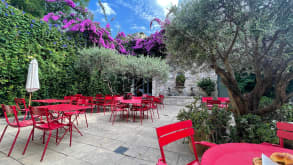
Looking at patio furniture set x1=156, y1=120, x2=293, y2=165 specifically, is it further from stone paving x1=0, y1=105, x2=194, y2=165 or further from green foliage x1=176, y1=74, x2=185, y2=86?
green foliage x1=176, y1=74, x2=185, y2=86

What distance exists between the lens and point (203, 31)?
2402 millimetres

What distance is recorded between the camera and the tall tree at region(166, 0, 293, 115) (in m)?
1.91

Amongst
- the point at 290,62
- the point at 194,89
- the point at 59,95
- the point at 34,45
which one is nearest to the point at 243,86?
the point at 194,89

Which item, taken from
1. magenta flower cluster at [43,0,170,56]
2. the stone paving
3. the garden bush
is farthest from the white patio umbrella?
the garden bush

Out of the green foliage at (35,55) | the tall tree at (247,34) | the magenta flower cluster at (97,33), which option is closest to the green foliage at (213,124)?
the tall tree at (247,34)

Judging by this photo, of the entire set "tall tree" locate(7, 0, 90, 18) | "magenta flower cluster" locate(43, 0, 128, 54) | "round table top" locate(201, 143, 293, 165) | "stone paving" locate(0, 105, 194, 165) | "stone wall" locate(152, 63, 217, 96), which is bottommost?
"stone paving" locate(0, 105, 194, 165)

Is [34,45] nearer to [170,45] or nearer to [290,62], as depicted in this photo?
[170,45]

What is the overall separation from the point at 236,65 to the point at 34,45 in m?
7.22

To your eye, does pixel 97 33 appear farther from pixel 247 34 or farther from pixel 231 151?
pixel 231 151

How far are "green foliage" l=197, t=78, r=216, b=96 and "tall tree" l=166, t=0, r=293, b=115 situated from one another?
23.3 ft

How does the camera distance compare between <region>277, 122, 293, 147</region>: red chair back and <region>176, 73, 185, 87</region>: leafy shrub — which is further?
<region>176, 73, 185, 87</region>: leafy shrub

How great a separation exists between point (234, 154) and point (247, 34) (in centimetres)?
243

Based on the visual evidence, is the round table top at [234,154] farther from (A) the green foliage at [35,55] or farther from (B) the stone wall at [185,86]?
(B) the stone wall at [185,86]

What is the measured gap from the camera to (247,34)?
251 cm
